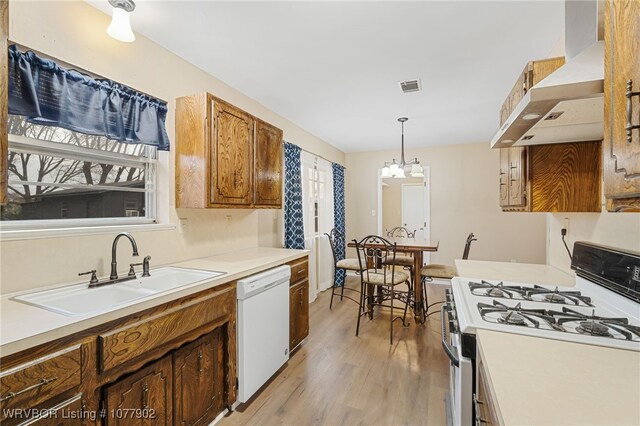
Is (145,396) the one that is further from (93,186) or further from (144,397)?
(93,186)

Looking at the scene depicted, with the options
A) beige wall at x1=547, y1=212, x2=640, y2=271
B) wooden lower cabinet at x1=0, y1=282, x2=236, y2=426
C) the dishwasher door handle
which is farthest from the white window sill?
beige wall at x1=547, y1=212, x2=640, y2=271

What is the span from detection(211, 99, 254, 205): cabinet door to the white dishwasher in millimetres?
692

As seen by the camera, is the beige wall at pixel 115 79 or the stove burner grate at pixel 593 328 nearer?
the stove burner grate at pixel 593 328

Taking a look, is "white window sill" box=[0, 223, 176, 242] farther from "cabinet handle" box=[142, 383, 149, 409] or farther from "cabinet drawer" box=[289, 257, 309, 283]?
"cabinet drawer" box=[289, 257, 309, 283]

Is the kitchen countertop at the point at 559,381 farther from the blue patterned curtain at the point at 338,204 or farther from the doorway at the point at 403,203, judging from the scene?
the doorway at the point at 403,203

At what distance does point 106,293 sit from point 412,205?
695 centimetres

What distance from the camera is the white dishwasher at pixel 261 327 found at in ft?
6.21

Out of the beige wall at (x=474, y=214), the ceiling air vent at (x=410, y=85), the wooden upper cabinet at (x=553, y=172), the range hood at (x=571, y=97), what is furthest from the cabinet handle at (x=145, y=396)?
the beige wall at (x=474, y=214)

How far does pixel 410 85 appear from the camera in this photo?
2721mm

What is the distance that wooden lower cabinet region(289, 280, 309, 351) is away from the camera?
2.53 meters

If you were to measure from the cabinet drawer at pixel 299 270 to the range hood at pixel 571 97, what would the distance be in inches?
71.5

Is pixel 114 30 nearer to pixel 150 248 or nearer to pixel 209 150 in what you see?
pixel 209 150

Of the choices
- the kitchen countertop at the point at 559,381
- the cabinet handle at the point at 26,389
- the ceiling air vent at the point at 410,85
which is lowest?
the cabinet handle at the point at 26,389

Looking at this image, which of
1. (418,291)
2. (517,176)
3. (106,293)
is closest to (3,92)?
(106,293)
